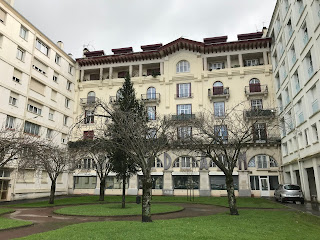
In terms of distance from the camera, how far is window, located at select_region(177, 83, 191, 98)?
37.9 meters

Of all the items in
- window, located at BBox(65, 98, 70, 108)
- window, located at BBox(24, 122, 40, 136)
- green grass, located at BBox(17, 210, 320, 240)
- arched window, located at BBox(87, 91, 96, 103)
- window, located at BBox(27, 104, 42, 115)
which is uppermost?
arched window, located at BBox(87, 91, 96, 103)

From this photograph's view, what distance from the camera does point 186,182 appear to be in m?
34.4

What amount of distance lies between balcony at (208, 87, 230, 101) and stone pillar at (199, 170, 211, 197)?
1044 cm

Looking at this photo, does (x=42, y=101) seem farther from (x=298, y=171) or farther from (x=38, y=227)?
(x=298, y=171)

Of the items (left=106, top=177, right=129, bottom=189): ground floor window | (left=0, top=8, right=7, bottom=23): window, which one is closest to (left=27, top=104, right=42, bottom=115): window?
(left=0, top=8, right=7, bottom=23): window

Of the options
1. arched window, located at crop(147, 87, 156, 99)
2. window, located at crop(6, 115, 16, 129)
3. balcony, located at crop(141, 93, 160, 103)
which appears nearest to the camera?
window, located at crop(6, 115, 16, 129)

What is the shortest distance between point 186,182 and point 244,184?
7.35 metres

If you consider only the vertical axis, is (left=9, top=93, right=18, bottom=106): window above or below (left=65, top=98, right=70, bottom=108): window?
below

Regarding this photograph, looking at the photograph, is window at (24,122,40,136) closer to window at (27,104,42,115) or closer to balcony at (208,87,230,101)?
window at (27,104,42,115)

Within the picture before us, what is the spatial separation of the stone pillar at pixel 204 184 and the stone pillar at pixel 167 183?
3933mm

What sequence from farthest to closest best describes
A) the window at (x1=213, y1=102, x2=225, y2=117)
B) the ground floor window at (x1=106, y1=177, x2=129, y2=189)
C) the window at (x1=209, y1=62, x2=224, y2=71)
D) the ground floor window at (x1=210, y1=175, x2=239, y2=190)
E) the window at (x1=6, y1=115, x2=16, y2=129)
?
the window at (x1=209, y1=62, x2=224, y2=71) → the ground floor window at (x1=106, y1=177, x2=129, y2=189) → the window at (x1=213, y1=102, x2=225, y2=117) → the ground floor window at (x1=210, y1=175, x2=239, y2=190) → the window at (x1=6, y1=115, x2=16, y2=129)

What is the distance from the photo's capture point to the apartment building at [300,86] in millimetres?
22359

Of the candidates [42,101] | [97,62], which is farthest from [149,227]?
[97,62]

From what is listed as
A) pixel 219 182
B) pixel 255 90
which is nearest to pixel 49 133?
pixel 219 182
